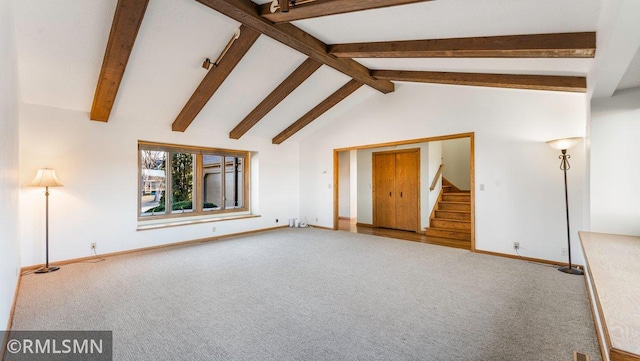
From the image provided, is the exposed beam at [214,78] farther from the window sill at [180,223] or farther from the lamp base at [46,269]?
the lamp base at [46,269]

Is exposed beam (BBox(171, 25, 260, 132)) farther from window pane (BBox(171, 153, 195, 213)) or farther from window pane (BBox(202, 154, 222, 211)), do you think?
window pane (BBox(202, 154, 222, 211))

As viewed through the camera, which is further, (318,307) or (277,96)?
(277,96)

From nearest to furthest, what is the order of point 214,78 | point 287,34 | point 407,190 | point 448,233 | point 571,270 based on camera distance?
point 287,34 < point 571,270 < point 214,78 < point 448,233 < point 407,190

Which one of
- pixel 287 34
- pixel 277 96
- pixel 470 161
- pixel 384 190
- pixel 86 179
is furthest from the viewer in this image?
pixel 384 190

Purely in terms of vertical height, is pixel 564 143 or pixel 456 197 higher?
pixel 564 143

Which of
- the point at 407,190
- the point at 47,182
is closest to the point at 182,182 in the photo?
the point at 47,182

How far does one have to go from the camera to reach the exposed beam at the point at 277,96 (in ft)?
15.1

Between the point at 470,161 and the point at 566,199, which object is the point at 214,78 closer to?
the point at 470,161

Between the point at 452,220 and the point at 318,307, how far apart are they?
474cm

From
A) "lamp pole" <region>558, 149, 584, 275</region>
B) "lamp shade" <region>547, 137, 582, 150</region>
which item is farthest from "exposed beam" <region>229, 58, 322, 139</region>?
"lamp pole" <region>558, 149, 584, 275</region>

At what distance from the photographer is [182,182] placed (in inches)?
227

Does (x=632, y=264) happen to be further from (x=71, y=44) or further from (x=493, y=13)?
(x=71, y=44)

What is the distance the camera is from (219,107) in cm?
525

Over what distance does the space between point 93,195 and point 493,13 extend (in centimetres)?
581
